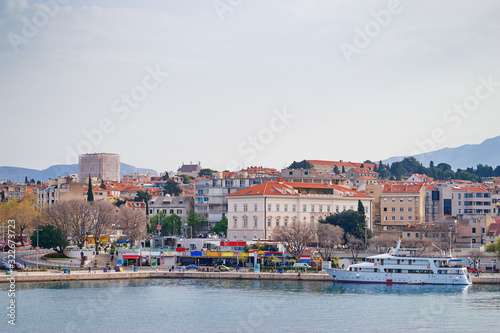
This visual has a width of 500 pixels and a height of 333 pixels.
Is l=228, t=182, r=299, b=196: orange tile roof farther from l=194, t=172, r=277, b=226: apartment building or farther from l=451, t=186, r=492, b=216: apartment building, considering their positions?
l=451, t=186, r=492, b=216: apartment building

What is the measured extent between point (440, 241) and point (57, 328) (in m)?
51.9

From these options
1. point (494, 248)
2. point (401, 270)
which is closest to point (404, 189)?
point (494, 248)

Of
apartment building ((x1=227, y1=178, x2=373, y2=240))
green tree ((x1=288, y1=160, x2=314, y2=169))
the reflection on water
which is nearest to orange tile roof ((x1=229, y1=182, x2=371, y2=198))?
apartment building ((x1=227, y1=178, x2=373, y2=240))

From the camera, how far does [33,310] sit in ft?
168

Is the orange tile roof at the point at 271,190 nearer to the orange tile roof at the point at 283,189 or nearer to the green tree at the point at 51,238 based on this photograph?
the orange tile roof at the point at 283,189

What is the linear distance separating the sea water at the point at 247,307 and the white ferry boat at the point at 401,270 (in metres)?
1.24

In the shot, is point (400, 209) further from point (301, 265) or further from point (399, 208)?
point (301, 265)

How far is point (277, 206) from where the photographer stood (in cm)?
9112

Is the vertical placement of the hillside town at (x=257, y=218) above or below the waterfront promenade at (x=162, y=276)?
above

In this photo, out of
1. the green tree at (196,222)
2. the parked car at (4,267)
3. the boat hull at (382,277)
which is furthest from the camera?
the green tree at (196,222)

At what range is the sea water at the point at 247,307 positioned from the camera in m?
46.8

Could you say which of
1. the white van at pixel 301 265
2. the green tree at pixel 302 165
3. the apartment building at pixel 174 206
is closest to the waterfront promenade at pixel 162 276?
the white van at pixel 301 265

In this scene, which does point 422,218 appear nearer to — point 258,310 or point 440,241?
point 440,241

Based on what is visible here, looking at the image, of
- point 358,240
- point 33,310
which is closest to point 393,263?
point 358,240
